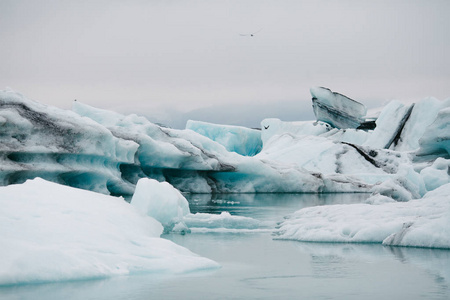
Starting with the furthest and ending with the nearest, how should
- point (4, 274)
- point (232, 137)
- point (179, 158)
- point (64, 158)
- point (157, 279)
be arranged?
1. point (232, 137)
2. point (179, 158)
3. point (64, 158)
4. point (157, 279)
5. point (4, 274)

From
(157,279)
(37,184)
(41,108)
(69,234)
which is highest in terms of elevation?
(41,108)

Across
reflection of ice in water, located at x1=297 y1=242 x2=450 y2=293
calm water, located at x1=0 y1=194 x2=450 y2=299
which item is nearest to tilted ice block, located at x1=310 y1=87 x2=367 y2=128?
reflection of ice in water, located at x1=297 y1=242 x2=450 y2=293

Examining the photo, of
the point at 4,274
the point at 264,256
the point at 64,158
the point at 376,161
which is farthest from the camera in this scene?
the point at 376,161

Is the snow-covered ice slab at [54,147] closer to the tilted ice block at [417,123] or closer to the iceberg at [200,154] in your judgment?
the iceberg at [200,154]

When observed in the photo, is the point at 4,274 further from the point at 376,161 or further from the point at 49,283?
the point at 376,161

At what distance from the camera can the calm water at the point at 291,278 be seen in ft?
14.2

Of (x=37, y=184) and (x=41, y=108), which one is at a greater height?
(x=41, y=108)

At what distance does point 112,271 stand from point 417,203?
16.6 ft

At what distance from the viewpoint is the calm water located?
4.32 metres

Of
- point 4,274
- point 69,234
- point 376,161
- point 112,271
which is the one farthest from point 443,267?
point 376,161

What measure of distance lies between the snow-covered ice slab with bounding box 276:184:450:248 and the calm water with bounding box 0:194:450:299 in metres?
0.22

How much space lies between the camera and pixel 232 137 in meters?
36.2

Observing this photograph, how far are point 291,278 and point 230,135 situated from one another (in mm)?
31009

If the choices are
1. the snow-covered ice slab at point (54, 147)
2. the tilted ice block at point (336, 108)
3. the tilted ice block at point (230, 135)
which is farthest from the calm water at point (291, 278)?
the tilted ice block at point (230, 135)
